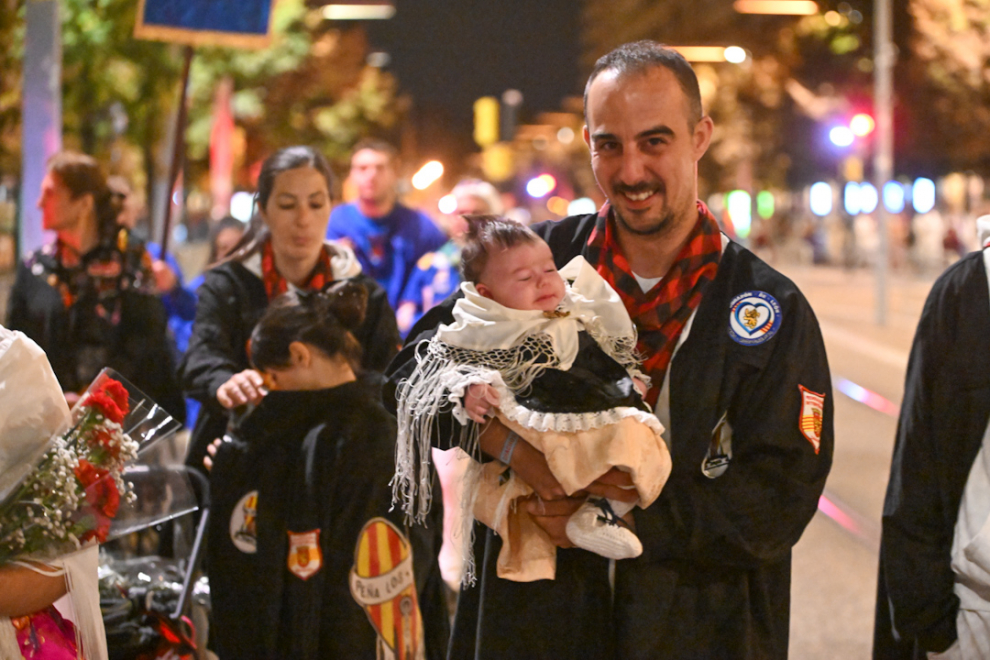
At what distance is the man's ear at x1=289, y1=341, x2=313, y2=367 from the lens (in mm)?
4121

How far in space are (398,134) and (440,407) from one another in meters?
68.6

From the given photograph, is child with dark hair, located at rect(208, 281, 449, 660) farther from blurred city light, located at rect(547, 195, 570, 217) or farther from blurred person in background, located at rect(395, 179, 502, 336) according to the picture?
A: blurred city light, located at rect(547, 195, 570, 217)

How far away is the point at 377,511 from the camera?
13.5 ft

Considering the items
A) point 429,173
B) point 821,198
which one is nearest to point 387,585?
point 429,173

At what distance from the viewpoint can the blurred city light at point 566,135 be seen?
94.2m

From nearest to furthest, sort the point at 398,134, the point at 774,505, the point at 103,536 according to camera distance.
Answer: the point at 774,505, the point at 103,536, the point at 398,134

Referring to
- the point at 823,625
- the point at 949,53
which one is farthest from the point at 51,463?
the point at 949,53

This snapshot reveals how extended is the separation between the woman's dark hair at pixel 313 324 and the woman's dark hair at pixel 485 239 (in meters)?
1.36

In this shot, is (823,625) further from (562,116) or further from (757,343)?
(562,116)

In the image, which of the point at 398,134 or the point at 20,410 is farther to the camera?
the point at 398,134

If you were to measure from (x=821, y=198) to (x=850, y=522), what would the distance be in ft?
150

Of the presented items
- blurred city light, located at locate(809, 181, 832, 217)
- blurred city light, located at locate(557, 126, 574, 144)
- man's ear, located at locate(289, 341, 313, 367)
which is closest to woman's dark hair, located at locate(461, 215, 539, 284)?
man's ear, located at locate(289, 341, 313, 367)

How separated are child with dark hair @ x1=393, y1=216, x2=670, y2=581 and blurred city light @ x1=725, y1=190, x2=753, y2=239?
41.3m

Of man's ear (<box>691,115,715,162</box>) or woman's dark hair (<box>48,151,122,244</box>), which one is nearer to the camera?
man's ear (<box>691,115,715,162</box>)
